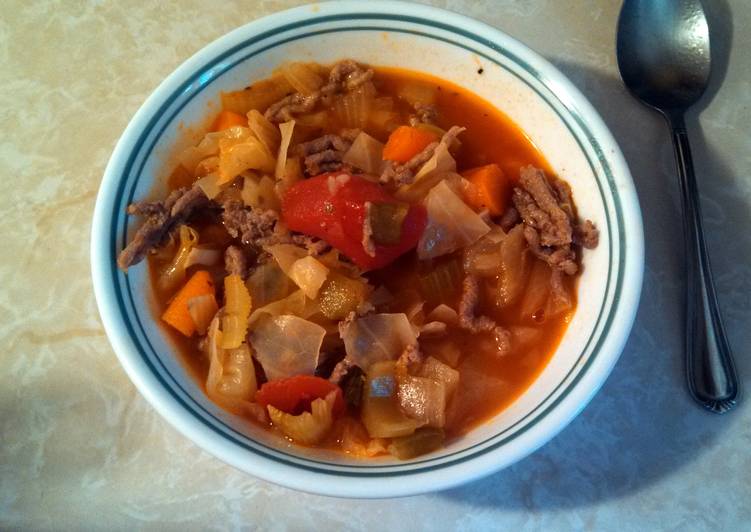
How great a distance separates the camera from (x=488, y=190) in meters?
2.03

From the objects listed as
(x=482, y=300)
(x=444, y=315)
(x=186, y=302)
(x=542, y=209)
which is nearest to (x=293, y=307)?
(x=186, y=302)

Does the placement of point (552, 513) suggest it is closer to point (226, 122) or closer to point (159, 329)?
point (159, 329)

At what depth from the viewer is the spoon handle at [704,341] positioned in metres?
1.91

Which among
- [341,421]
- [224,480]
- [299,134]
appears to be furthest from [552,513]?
[299,134]

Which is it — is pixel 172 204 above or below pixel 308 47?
below

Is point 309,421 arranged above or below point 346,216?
below

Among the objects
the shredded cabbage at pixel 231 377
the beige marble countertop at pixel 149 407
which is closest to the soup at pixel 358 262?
the shredded cabbage at pixel 231 377

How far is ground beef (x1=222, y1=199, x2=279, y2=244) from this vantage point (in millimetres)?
1980

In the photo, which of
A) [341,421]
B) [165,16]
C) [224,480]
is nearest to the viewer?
[341,421]

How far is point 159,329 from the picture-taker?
1.86 meters

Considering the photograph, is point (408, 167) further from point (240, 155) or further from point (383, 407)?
point (383, 407)

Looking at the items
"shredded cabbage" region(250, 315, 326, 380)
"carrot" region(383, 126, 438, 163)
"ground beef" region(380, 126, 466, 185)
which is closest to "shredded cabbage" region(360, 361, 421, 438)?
"shredded cabbage" region(250, 315, 326, 380)

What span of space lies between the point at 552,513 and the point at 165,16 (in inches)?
89.0

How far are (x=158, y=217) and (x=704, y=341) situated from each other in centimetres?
164
